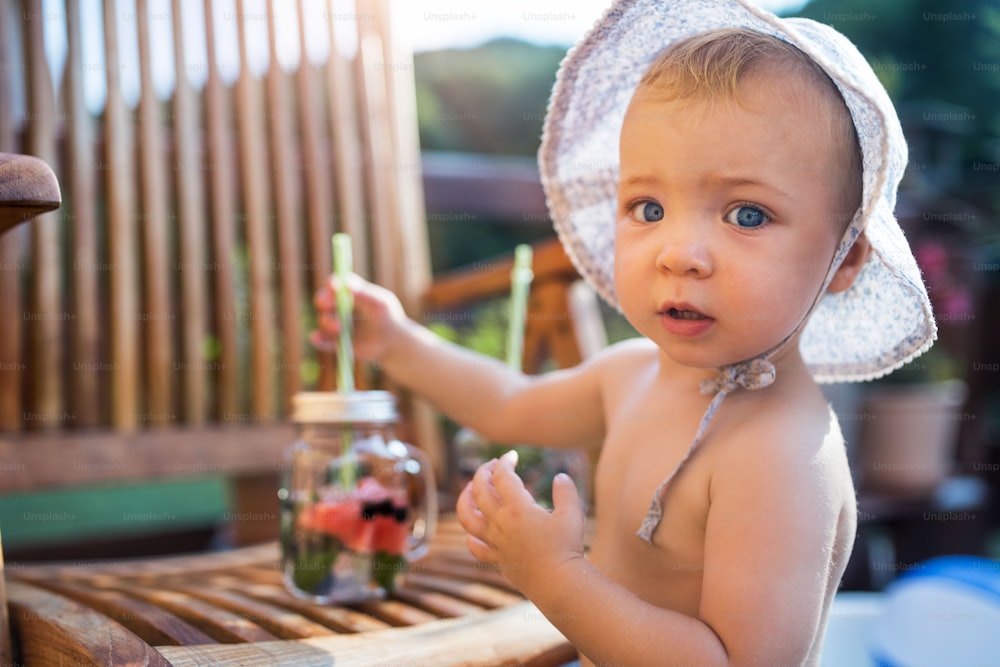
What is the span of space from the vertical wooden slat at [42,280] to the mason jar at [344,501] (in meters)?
0.41

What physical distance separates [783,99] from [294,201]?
0.94 meters

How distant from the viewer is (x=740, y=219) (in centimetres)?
66

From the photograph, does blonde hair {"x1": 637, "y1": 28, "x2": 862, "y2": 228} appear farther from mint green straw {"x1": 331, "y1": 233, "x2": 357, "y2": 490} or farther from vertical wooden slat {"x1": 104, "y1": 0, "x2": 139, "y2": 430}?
vertical wooden slat {"x1": 104, "y1": 0, "x2": 139, "y2": 430}

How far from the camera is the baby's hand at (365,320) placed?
3.40ft

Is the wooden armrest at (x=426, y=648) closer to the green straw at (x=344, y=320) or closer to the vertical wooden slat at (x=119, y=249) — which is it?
the green straw at (x=344, y=320)

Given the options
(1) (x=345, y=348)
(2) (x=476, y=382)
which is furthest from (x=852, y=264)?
(1) (x=345, y=348)

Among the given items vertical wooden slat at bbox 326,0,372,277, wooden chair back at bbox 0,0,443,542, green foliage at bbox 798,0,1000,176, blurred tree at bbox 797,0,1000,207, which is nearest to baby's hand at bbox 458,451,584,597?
wooden chair back at bbox 0,0,443,542

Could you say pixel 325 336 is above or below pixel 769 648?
above

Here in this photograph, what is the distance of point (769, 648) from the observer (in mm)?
606

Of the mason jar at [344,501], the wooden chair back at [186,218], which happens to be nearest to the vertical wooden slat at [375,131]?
the wooden chair back at [186,218]

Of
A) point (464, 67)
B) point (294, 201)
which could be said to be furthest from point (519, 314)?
point (464, 67)

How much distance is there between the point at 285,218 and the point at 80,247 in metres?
0.30

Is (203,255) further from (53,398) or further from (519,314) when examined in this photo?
(519,314)

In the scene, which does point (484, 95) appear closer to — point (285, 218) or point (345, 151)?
point (345, 151)
